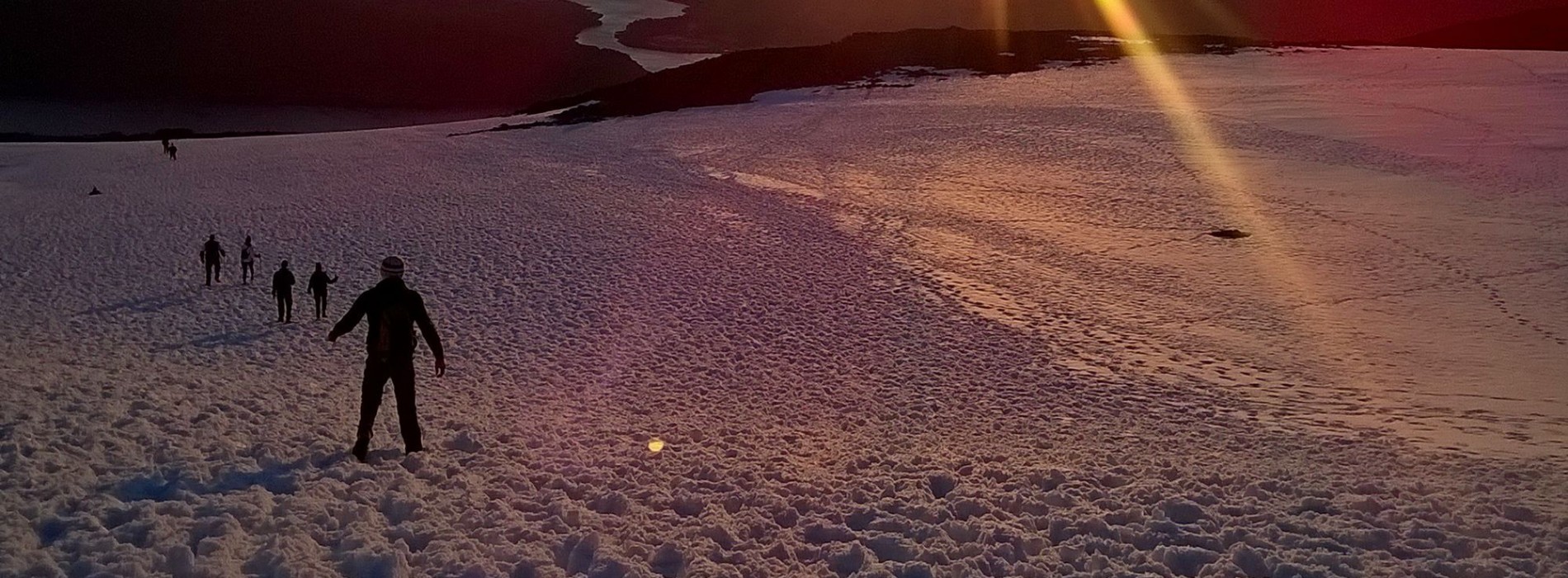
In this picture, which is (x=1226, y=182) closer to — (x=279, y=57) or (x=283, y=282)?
(x=283, y=282)

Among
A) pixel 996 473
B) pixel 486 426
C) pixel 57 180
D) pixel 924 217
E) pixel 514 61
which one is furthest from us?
pixel 514 61

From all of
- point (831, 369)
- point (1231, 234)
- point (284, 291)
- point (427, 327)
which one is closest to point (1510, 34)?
point (1231, 234)

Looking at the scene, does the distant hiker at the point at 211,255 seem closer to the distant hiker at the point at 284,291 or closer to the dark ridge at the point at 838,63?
the distant hiker at the point at 284,291

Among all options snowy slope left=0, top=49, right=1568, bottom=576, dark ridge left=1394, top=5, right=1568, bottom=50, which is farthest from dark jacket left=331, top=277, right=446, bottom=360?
dark ridge left=1394, top=5, right=1568, bottom=50

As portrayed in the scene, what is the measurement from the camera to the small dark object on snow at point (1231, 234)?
22344 mm

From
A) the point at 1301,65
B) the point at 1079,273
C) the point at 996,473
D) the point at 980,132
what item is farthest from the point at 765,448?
the point at 1301,65

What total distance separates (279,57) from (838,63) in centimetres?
4101

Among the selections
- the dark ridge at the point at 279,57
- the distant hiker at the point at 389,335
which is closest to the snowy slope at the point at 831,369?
the distant hiker at the point at 389,335

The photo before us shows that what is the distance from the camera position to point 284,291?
54.1 ft

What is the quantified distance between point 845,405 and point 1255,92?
126ft

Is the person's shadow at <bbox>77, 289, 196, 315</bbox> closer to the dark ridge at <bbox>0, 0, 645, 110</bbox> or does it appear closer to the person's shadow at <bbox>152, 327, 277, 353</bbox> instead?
the person's shadow at <bbox>152, 327, 277, 353</bbox>

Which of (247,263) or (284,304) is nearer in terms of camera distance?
(284,304)

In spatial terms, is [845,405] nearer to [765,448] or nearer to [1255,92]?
[765,448]

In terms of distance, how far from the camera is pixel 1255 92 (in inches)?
1738
